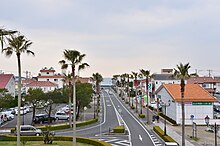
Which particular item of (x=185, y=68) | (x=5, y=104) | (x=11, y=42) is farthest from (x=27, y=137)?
(x=185, y=68)

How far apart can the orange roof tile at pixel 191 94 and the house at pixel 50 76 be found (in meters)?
71.7

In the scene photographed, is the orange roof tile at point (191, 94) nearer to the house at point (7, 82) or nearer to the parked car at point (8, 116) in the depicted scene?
the parked car at point (8, 116)

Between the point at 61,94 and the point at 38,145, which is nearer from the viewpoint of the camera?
the point at 38,145

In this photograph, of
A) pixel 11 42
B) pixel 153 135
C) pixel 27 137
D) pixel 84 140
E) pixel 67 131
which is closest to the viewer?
pixel 11 42

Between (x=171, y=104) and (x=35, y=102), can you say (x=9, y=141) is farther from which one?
(x=171, y=104)

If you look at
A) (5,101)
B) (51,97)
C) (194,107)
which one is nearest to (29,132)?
(5,101)

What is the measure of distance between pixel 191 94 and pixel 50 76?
8101 centimetres

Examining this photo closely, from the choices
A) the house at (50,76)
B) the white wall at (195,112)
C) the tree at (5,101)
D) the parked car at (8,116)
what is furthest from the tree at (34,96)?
the house at (50,76)

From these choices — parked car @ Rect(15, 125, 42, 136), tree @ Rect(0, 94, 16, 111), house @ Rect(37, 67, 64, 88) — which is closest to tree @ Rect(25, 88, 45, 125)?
tree @ Rect(0, 94, 16, 111)

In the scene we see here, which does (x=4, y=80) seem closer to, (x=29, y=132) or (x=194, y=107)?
(x=29, y=132)

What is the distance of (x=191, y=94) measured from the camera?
Result: 162 feet

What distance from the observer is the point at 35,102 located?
46.8 metres

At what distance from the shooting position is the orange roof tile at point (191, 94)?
1871 inches

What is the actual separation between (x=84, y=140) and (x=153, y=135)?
970cm
